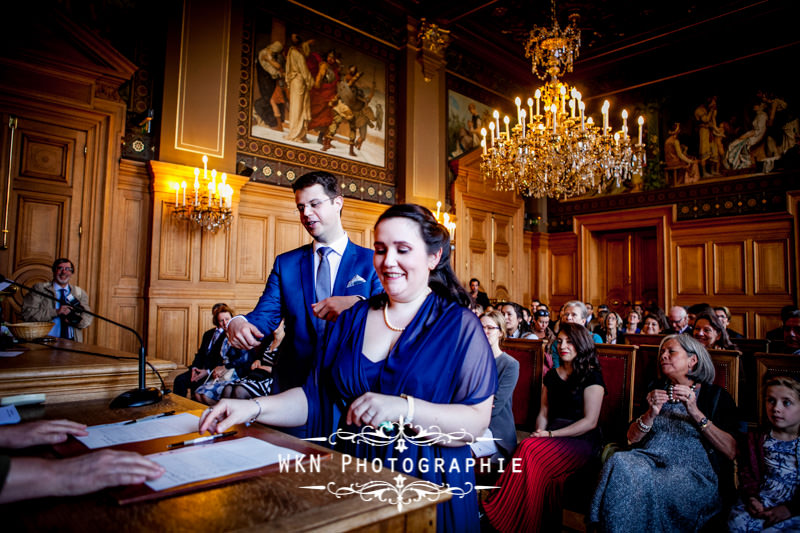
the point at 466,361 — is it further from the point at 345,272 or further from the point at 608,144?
the point at 608,144

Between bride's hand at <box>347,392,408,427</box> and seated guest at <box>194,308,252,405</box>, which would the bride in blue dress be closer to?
bride's hand at <box>347,392,408,427</box>

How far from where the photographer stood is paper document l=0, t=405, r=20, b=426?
1.42 metres

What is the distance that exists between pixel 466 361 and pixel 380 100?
A: 7854mm

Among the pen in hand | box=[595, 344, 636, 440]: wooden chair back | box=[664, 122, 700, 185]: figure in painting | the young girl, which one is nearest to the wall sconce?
box=[664, 122, 700, 185]: figure in painting

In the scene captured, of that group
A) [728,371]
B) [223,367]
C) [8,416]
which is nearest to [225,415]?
[8,416]

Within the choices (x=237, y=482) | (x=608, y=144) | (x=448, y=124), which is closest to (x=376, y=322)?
(x=237, y=482)

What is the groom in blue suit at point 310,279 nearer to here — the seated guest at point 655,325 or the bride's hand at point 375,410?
the bride's hand at point 375,410

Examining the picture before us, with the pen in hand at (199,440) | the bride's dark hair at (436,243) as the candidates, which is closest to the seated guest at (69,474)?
the pen in hand at (199,440)

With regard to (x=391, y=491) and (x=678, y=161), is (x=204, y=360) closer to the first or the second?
(x=391, y=491)

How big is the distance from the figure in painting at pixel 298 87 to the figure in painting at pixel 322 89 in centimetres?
9

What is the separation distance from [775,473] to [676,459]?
0.43m

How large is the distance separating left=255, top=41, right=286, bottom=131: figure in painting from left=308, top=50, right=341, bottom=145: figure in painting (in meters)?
0.51

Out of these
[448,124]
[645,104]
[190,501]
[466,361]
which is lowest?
[190,501]

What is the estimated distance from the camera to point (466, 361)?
55.6 inches
